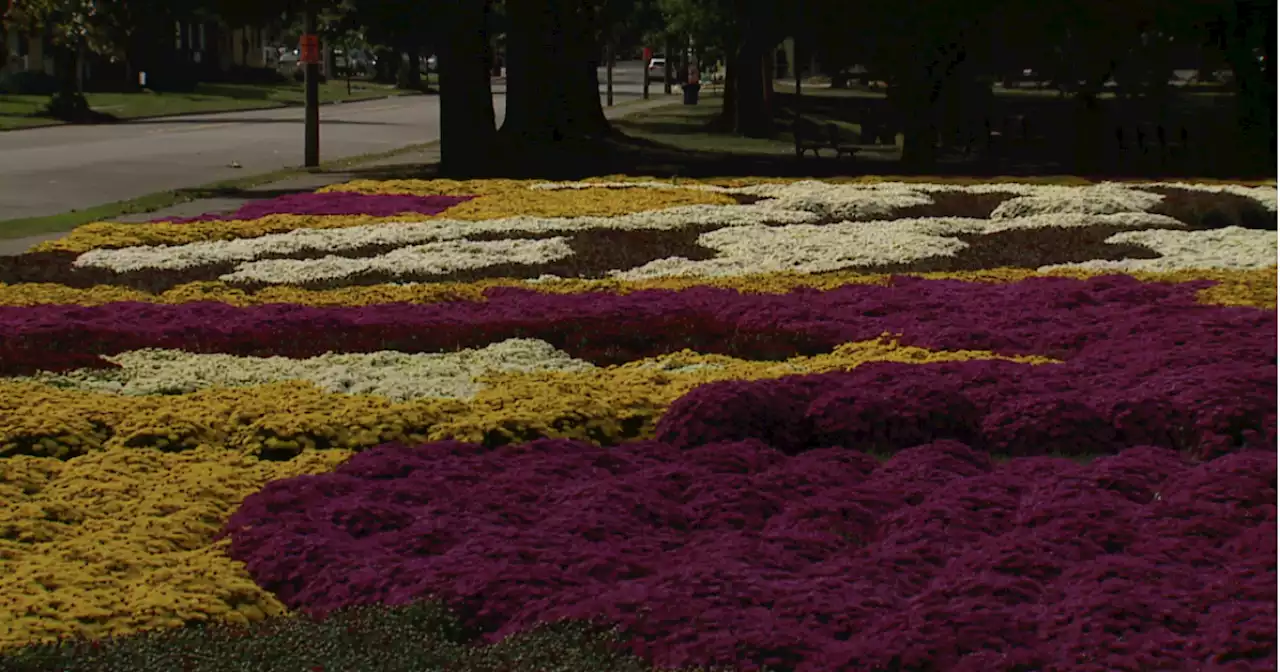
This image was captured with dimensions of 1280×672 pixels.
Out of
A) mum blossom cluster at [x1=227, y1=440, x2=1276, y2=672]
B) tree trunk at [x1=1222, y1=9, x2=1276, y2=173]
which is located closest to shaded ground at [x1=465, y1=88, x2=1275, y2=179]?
tree trunk at [x1=1222, y1=9, x2=1276, y2=173]

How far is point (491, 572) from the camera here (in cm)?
644

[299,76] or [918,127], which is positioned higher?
[299,76]

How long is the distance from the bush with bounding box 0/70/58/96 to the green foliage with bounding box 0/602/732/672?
63438mm

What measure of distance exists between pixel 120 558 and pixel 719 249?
11.4m

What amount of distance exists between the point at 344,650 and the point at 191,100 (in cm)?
6699

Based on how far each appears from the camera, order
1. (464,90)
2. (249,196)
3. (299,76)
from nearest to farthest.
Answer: (249,196) < (464,90) < (299,76)

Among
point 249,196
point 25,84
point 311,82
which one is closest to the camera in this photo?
point 249,196

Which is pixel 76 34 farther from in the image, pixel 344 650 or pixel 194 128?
pixel 344 650

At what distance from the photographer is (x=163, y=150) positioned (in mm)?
38500

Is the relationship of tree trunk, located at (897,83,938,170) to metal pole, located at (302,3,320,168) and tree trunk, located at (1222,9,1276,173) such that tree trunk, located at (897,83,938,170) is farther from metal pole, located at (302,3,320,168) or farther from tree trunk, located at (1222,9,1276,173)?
metal pole, located at (302,3,320,168)

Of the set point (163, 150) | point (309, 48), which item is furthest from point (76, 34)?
point (309, 48)

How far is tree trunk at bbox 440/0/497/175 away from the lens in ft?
102

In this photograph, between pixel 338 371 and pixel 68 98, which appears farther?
pixel 68 98

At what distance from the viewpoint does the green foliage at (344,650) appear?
5.58 m
